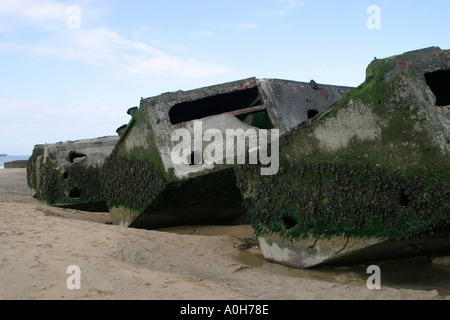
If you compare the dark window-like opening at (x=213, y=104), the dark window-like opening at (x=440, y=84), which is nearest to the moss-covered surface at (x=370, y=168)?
the dark window-like opening at (x=440, y=84)

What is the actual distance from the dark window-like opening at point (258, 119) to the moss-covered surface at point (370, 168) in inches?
56.3

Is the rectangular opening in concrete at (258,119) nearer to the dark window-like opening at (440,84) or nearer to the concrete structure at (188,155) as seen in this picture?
the concrete structure at (188,155)

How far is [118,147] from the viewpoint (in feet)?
20.2

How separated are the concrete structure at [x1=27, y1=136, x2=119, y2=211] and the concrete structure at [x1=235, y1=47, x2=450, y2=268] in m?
3.76

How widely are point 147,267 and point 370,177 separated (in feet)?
6.20

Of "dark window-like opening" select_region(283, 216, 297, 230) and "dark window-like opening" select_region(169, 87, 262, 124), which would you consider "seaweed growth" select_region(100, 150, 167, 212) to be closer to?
"dark window-like opening" select_region(169, 87, 262, 124)

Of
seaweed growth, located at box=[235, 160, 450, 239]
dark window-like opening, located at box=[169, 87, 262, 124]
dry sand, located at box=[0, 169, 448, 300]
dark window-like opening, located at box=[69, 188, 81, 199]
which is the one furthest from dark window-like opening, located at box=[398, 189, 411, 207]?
dark window-like opening, located at box=[69, 188, 81, 199]

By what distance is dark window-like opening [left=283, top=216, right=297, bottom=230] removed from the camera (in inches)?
171

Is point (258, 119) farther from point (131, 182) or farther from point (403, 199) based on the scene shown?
point (403, 199)

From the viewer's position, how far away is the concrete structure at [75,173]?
24.4 ft

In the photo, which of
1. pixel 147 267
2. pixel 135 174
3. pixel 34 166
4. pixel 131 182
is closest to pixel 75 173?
pixel 131 182

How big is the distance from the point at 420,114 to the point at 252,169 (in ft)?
4.99

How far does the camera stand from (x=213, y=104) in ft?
20.9

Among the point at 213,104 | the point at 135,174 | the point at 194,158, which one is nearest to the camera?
the point at 194,158
